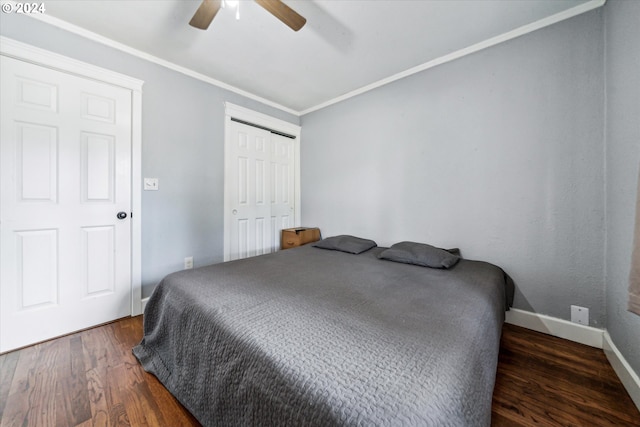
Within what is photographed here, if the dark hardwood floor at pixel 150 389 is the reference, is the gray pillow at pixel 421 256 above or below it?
above

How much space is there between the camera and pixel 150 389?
4.29 feet

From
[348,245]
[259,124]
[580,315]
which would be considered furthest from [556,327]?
[259,124]

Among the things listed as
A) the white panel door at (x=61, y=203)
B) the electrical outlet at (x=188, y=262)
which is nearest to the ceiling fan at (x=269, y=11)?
the white panel door at (x=61, y=203)

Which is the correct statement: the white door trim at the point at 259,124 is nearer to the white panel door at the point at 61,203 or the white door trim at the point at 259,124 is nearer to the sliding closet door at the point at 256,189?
the sliding closet door at the point at 256,189

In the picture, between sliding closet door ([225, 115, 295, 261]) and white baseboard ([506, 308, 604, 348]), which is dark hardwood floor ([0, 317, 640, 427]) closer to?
white baseboard ([506, 308, 604, 348])

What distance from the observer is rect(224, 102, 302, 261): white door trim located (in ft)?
9.06

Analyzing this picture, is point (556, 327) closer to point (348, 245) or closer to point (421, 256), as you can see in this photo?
point (421, 256)

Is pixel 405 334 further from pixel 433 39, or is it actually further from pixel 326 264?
pixel 433 39

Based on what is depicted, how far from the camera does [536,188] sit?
1820mm

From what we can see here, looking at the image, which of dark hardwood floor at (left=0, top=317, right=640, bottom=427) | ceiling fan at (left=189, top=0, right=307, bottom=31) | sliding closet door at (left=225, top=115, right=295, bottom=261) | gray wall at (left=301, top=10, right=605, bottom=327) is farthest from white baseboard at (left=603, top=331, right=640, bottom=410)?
sliding closet door at (left=225, top=115, right=295, bottom=261)

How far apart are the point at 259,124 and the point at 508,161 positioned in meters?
2.68

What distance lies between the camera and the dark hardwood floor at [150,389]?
1122mm

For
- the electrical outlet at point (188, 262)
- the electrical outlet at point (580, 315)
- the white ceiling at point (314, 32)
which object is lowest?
the electrical outlet at point (580, 315)

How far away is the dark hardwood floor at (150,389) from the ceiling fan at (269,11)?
216cm
